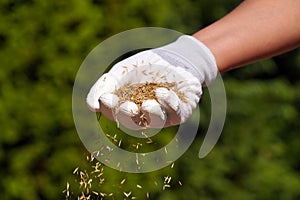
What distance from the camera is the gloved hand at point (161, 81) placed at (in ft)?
7.15

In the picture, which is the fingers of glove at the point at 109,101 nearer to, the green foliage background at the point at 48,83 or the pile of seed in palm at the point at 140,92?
the pile of seed in palm at the point at 140,92

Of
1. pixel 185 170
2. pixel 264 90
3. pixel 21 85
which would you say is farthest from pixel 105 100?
pixel 264 90

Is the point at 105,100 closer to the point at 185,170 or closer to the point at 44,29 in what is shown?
the point at 44,29

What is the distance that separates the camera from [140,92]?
2234 millimetres

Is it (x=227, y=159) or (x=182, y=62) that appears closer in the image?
(x=182, y=62)

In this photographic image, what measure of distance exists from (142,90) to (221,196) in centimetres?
209

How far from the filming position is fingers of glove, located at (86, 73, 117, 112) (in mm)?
2189

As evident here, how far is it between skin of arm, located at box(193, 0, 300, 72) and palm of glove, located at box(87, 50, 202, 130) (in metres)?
0.11

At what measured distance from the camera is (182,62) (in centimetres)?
231

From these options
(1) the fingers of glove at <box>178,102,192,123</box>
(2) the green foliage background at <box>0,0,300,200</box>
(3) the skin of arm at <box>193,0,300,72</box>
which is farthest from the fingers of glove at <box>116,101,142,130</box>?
(2) the green foliage background at <box>0,0,300,200</box>

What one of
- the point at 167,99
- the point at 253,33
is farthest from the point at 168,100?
the point at 253,33

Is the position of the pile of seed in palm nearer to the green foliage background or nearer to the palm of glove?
the palm of glove

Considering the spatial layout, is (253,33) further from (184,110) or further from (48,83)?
(48,83)

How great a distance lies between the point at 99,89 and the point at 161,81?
160 mm
